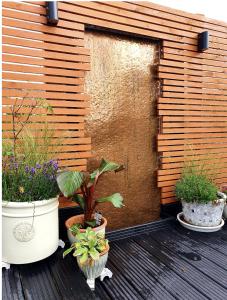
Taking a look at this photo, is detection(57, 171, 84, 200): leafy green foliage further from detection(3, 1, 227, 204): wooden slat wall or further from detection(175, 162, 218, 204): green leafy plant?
detection(175, 162, 218, 204): green leafy plant

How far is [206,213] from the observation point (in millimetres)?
3072

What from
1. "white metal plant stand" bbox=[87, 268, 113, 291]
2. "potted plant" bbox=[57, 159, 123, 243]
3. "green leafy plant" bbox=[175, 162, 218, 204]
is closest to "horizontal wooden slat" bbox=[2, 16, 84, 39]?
"potted plant" bbox=[57, 159, 123, 243]

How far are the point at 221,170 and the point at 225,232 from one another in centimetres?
109

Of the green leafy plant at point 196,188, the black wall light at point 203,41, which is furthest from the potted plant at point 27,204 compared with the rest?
the black wall light at point 203,41

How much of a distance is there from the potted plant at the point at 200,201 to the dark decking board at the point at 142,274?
0.24 meters

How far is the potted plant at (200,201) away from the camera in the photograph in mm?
3047

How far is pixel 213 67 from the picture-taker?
148 inches

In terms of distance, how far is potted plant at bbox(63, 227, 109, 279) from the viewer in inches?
77.7

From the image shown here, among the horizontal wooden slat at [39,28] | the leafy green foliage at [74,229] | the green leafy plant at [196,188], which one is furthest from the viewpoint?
the green leafy plant at [196,188]

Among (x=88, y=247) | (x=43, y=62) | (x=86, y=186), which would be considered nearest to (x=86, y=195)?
(x=86, y=186)

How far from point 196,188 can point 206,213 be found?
32cm

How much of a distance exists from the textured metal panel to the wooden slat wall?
0.15 metres

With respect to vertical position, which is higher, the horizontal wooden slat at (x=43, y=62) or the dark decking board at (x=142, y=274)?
the horizontal wooden slat at (x=43, y=62)

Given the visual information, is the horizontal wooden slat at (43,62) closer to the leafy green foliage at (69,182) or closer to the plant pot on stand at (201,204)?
the leafy green foliage at (69,182)
